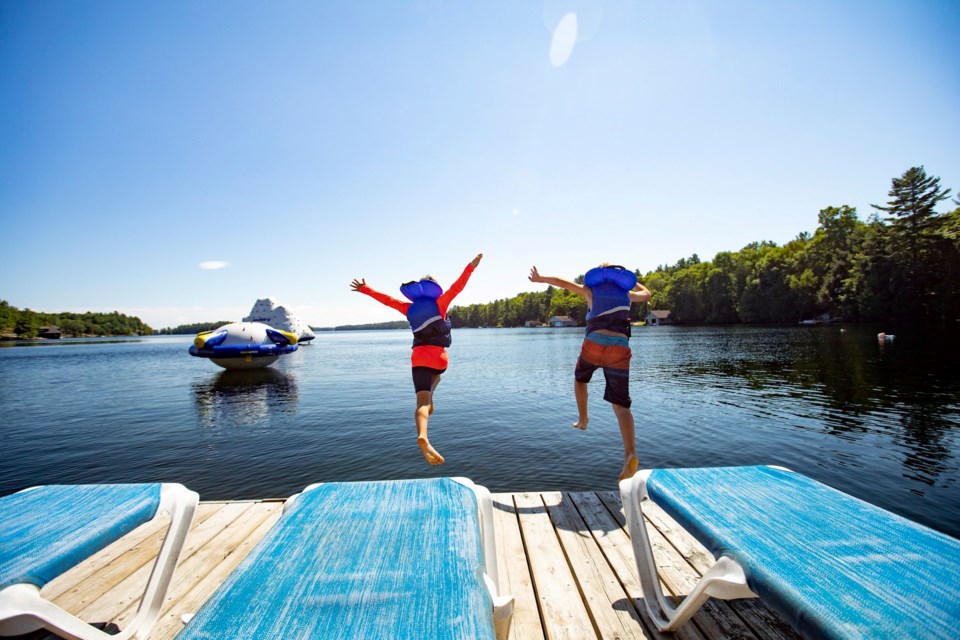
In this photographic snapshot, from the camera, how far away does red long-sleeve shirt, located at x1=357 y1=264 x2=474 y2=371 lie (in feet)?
18.8

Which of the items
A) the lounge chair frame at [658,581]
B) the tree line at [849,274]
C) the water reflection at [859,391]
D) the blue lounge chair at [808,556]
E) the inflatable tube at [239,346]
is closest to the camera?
the blue lounge chair at [808,556]

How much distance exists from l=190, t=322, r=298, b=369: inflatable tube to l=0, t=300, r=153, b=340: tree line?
173170 mm

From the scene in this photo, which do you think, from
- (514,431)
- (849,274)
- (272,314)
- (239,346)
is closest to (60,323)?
(272,314)

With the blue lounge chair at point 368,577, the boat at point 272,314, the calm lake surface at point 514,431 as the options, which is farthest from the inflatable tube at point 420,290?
the boat at point 272,314

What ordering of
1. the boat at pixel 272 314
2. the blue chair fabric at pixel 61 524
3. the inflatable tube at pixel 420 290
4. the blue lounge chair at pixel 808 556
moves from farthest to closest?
the boat at pixel 272 314, the inflatable tube at pixel 420 290, the blue chair fabric at pixel 61 524, the blue lounge chair at pixel 808 556

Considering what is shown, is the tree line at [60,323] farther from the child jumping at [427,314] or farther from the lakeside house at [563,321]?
the child jumping at [427,314]

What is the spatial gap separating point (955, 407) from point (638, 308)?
119589 millimetres

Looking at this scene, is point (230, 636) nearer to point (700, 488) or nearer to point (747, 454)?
point (700, 488)

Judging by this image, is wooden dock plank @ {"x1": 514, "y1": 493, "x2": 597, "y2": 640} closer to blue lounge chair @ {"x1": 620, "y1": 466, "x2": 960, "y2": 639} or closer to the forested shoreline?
blue lounge chair @ {"x1": 620, "y1": 466, "x2": 960, "y2": 639}

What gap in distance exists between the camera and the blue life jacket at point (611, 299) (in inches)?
217

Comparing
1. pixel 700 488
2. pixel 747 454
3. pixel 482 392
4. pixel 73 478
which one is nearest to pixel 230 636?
pixel 700 488

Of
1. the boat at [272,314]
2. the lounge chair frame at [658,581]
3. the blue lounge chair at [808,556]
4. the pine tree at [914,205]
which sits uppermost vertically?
the pine tree at [914,205]

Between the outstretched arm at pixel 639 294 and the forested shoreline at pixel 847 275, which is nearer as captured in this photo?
the outstretched arm at pixel 639 294

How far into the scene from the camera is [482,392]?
23.1m
